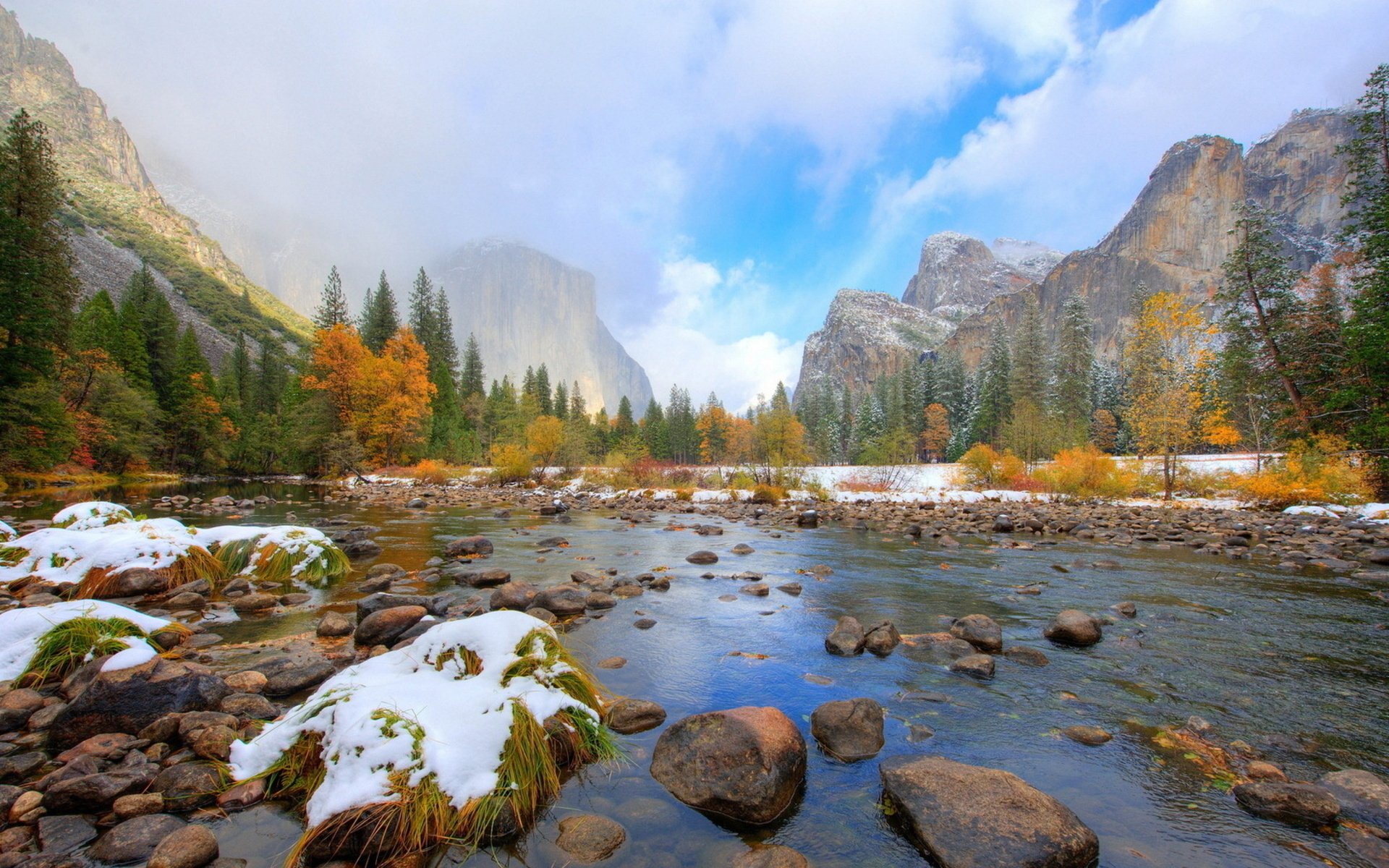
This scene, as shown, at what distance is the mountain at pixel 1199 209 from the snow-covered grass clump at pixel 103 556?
16378 cm

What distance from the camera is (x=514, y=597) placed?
7.10 m

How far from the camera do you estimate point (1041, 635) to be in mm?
6363

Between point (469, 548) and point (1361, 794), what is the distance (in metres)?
12.3

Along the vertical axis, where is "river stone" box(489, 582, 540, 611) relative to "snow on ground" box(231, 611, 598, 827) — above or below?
below

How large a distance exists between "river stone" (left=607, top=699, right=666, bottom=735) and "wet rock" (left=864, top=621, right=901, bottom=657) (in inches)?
107

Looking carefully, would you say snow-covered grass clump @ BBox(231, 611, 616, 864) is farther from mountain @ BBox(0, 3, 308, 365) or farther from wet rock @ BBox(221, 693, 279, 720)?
mountain @ BBox(0, 3, 308, 365)

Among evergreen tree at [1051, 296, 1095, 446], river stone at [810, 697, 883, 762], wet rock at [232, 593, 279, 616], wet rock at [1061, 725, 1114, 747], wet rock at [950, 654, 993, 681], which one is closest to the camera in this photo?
river stone at [810, 697, 883, 762]

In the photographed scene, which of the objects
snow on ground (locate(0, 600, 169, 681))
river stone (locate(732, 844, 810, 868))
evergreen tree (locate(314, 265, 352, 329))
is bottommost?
river stone (locate(732, 844, 810, 868))

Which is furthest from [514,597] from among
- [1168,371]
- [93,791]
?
[1168,371]

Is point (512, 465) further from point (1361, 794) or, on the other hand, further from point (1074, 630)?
point (1361, 794)

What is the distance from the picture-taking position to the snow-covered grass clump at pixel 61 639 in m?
4.18

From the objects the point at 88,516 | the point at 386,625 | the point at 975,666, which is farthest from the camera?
the point at 88,516

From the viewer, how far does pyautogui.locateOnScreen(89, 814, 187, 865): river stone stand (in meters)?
2.53

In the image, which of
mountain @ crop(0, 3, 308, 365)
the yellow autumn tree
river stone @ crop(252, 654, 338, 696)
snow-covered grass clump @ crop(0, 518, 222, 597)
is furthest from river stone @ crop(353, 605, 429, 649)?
mountain @ crop(0, 3, 308, 365)
